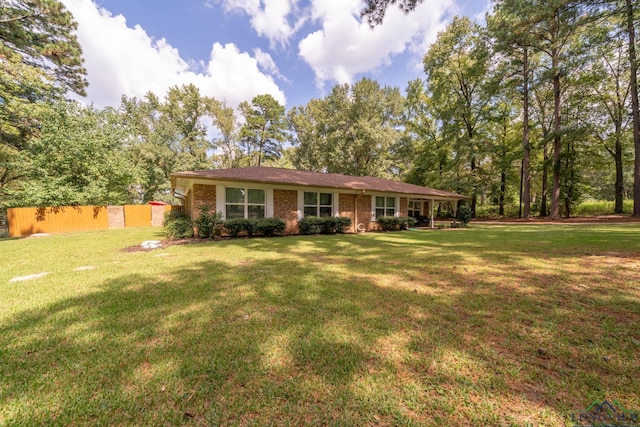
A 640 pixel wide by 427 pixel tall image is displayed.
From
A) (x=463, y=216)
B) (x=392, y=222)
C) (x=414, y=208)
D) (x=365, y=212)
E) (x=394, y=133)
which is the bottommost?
(x=392, y=222)

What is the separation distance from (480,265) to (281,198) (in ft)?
27.4

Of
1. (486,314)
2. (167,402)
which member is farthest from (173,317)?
(486,314)

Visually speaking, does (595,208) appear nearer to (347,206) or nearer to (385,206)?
(385,206)

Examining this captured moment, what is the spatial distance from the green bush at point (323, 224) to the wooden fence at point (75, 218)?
14.3m

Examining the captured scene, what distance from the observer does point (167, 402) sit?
5.87 feet

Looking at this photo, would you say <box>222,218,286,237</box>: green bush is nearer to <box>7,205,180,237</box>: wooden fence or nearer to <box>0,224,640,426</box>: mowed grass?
<box>0,224,640,426</box>: mowed grass

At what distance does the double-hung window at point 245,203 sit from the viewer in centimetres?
1052

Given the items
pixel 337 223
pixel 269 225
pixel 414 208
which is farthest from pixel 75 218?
pixel 414 208

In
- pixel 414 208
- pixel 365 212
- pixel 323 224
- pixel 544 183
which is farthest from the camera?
pixel 544 183

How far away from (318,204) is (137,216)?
14846 mm

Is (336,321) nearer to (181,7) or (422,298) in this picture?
(422,298)

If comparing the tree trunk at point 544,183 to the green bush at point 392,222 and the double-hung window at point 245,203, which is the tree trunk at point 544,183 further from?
the double-hung window at point 245,203

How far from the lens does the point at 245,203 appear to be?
10.8 metres

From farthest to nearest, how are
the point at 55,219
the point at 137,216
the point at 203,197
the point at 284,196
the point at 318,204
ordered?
the point at 137,216, the point at 55,219, the point at 318,204, the point at 284,196, the point at 203,197
